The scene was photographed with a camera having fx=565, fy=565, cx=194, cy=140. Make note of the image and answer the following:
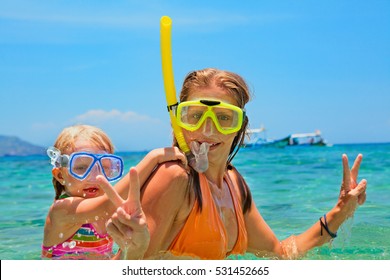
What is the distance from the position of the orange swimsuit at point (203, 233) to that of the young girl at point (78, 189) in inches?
24.7

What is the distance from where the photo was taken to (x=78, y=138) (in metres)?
3.68

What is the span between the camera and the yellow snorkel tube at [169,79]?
3008 millimetres

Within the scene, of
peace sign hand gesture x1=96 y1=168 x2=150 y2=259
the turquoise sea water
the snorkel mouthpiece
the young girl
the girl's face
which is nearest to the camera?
peace sign hand gesture x1=96 y1=168 x2=150 y2=259

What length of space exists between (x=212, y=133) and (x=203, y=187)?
296 mm

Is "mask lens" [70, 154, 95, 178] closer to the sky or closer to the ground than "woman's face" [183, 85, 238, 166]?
closer to the ground

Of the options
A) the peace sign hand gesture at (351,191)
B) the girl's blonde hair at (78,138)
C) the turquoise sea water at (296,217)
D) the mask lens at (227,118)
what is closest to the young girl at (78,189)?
the girl's blonde hair at (78,138)

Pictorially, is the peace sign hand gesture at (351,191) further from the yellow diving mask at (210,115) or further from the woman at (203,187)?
the yellow diving mask at (210,115)

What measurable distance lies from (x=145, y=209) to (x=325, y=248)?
2.13 metres

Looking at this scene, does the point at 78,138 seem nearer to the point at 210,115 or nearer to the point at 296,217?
the point at 210,115

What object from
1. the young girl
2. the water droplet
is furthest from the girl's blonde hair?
the water droplet

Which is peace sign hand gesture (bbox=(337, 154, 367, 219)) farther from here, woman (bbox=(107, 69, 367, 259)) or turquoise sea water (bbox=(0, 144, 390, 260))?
woman (bbox=(107, 69, 367, 259))

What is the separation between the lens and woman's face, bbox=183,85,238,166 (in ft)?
9.78

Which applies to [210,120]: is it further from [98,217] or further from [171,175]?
[98,217]
